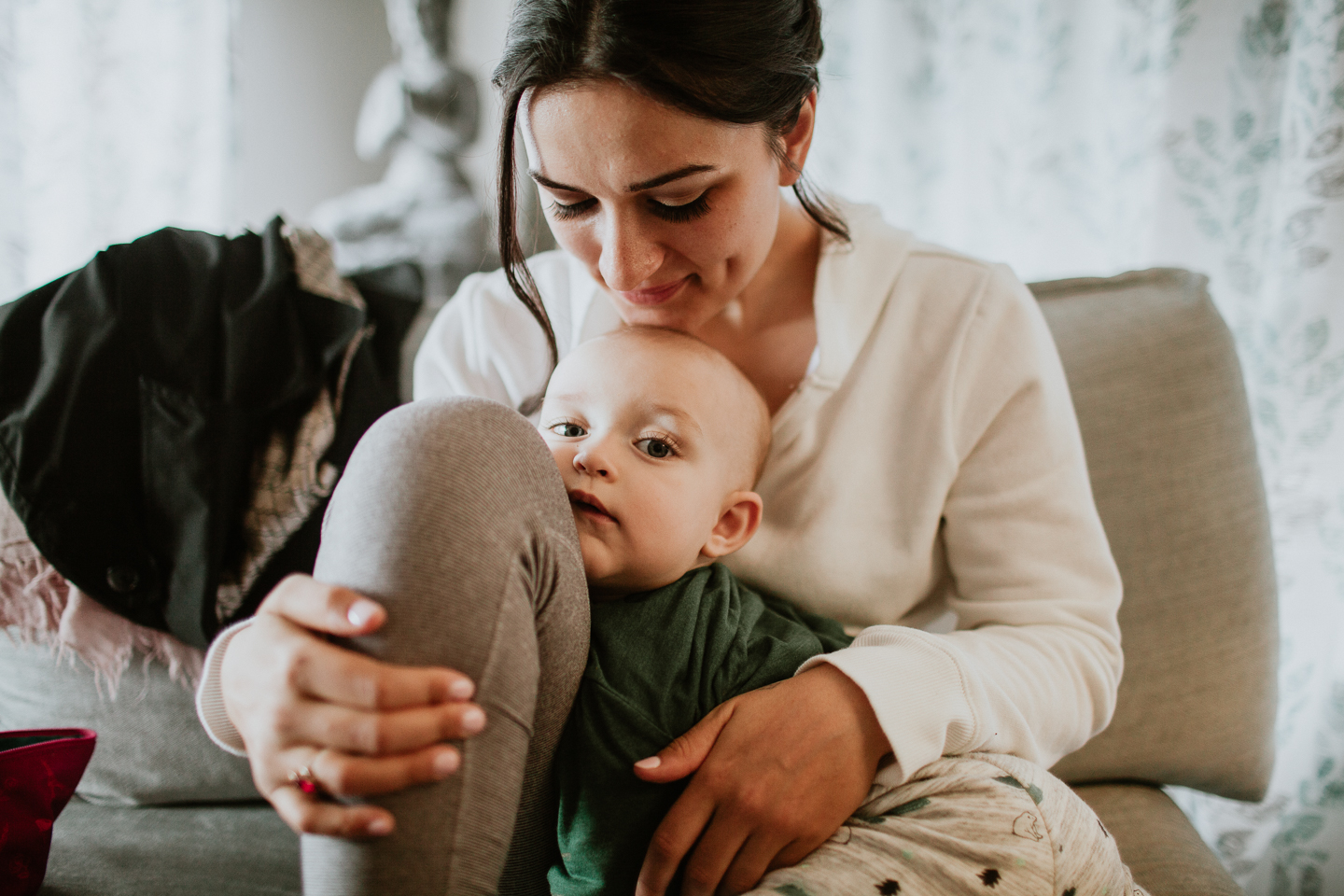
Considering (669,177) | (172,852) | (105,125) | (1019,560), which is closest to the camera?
(669,177)

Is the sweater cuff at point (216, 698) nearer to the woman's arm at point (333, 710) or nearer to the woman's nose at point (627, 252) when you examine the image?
the woman's arm at point (333, 710)

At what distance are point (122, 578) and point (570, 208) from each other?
727 mm

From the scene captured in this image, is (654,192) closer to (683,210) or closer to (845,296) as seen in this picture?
(683,210)

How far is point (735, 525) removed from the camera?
0.93 m

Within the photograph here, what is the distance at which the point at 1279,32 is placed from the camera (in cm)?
137

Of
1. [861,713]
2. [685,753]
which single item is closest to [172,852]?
[685,753]

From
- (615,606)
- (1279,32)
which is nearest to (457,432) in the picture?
(615,606)

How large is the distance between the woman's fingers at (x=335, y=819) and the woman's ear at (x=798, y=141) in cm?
74

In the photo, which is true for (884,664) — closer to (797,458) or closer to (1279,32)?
(797,458)

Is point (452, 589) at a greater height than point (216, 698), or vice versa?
point (452, 589)

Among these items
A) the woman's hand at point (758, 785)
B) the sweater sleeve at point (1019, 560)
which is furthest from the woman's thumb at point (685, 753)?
the sweater sleeve at point (1019, 560)

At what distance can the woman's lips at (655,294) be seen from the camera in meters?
0.92

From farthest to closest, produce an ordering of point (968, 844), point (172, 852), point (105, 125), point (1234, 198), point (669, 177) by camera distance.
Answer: point (105, 125) < point (1234, 198) < point (172, 852) < point (669, 177) < point (968, 844)

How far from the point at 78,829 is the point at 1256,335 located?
1.94 m
